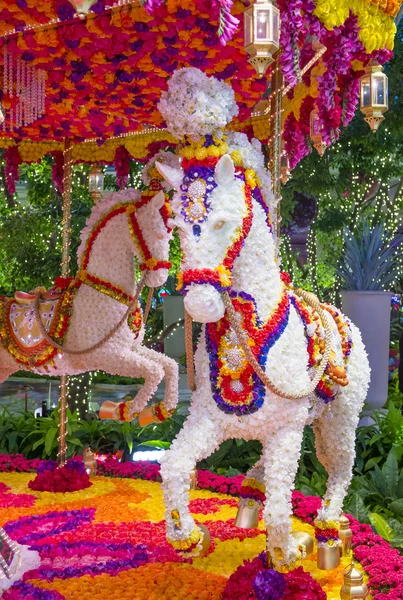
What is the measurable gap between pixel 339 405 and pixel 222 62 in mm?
2143

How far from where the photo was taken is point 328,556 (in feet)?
13.9

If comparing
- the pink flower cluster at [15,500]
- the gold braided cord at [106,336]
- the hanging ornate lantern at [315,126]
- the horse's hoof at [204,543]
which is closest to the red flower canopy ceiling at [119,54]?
the hanging ornate lantern at [315,126]

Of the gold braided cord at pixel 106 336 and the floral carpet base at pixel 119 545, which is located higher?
the gold braided cord at pixel 106 336

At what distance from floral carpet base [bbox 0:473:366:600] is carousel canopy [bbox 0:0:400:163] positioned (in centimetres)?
250

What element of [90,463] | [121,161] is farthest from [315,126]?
[90,463]

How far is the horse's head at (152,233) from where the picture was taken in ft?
17.7

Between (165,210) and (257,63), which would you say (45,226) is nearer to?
(165,210)

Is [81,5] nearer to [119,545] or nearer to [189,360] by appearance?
[189,360]

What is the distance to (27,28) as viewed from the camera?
412cm

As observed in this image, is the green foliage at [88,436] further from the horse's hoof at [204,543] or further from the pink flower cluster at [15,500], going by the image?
Answer: the horse's hoof at [204,543]

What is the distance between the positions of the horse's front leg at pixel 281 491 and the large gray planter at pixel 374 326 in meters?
5.67

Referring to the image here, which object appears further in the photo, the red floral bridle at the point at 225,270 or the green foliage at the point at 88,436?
the green foliage at the point at 88,436

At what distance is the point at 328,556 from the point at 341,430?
706 mm

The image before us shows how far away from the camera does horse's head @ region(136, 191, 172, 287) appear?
5.41 metres
